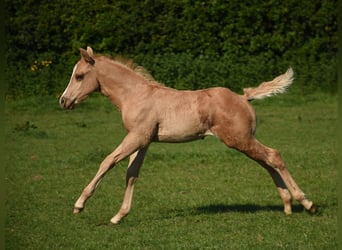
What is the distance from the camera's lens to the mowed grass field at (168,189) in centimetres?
590

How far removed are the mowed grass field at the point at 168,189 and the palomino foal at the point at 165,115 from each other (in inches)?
18.3

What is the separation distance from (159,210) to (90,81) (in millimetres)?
1622

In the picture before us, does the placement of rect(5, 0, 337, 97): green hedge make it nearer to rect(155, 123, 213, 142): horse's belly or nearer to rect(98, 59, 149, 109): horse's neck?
rect(98, 59, 149, 109): horse's neck

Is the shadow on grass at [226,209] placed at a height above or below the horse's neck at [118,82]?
below

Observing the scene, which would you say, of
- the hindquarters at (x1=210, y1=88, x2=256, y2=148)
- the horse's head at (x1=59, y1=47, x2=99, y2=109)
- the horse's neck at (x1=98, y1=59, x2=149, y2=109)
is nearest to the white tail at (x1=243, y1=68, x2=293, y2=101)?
the hindquarters at (x1=210, y1=88, x2=256, y2=148)

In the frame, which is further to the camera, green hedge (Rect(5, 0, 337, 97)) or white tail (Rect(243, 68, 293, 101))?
green hedge (Rect(5, 0, 337, 97))

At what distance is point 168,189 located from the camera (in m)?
8.63

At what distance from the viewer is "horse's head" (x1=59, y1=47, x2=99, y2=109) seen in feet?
23.1

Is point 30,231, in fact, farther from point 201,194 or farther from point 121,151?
point 201,194

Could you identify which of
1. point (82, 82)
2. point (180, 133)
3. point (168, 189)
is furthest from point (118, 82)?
point (168, 189)

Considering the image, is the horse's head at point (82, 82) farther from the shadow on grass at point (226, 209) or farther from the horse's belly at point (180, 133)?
the shadow on grass at point (226, 209)

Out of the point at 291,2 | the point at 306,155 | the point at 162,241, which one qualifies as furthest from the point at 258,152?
the point at 291,2

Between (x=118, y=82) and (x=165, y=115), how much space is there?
648 millimetres

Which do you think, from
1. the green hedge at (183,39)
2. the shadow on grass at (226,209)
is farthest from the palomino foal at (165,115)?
the green hedge at (183,39)
